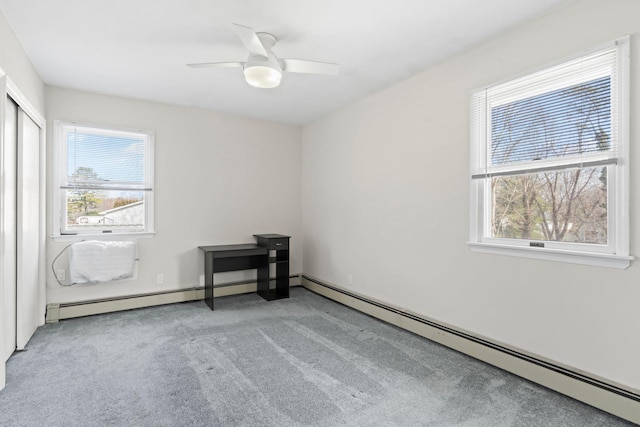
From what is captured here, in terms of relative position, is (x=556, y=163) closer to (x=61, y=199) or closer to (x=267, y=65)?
(x=267, y=65)

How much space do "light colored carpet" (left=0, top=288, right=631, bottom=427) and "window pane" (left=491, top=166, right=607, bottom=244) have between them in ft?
3.45

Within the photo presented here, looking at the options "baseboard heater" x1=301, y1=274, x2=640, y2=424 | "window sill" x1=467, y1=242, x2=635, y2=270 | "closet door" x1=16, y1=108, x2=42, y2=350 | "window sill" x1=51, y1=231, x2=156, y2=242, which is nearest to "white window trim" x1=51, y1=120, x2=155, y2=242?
"window sill" x1=51, y1=231, x2=156, y2=242

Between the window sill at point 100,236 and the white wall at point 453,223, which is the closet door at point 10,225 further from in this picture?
the white wall at point 453,223

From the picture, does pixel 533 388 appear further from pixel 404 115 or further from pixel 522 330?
pixel 404 115

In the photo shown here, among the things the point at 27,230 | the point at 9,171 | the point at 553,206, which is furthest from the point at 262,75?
the point at 27,230

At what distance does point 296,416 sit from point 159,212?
10.3 ft

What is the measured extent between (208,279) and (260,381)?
208 centimetres

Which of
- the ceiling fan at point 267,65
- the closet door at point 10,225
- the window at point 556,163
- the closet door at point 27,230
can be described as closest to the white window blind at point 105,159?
the closet door at point 27,230

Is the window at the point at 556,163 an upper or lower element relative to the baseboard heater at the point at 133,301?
upper

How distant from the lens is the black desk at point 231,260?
161 inches

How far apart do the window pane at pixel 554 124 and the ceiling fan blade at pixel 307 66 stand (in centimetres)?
132

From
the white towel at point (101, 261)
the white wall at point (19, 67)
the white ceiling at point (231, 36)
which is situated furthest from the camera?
the white towel at point (101, 261)

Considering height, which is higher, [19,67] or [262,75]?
[19,67]

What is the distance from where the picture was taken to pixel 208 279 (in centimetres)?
418
